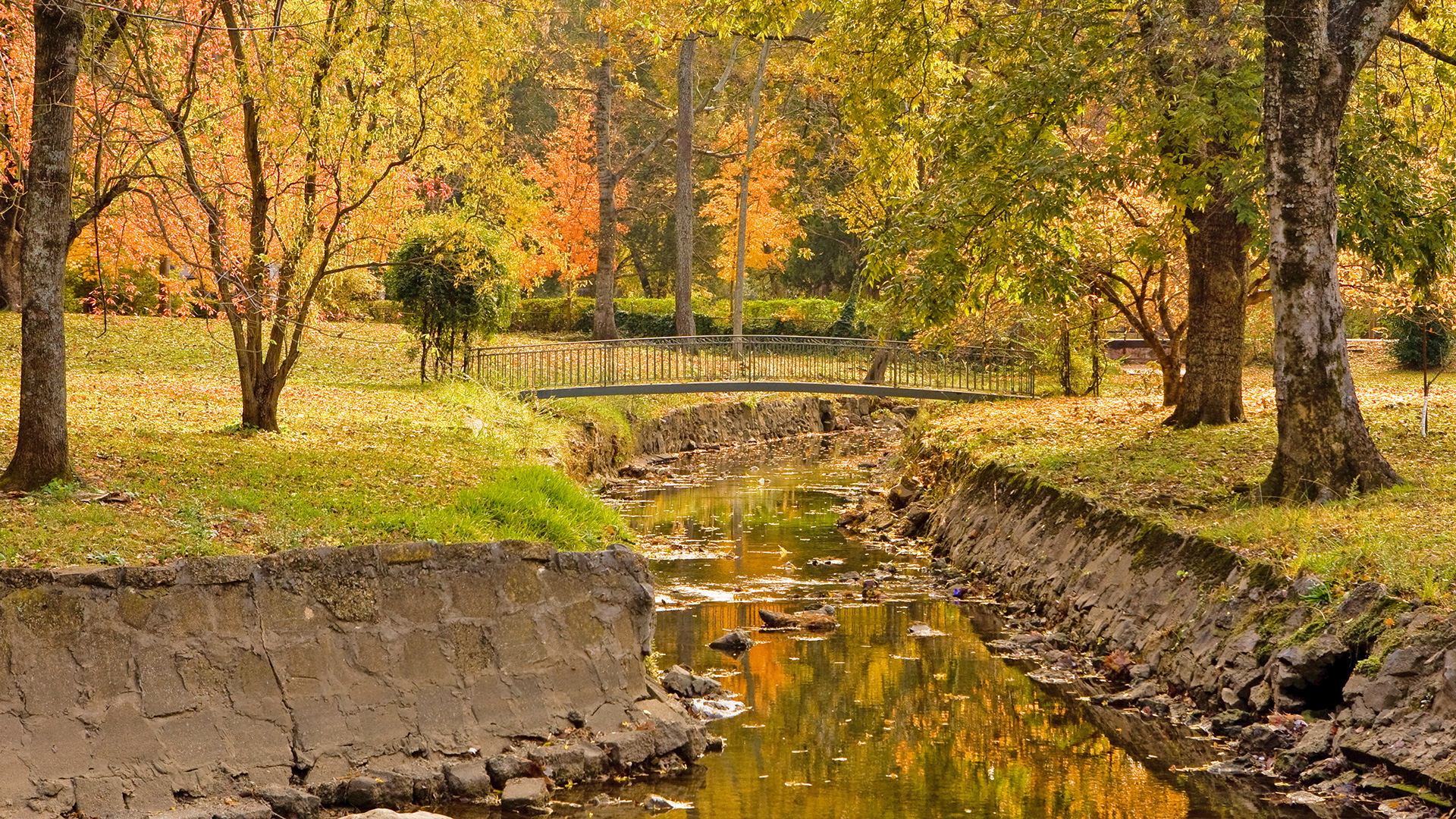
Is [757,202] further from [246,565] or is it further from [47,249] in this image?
[246,565]

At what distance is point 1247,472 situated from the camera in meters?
13.1

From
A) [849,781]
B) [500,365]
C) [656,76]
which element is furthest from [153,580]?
[656,76]

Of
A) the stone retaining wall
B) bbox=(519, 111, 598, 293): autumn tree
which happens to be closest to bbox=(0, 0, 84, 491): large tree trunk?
the stone retaining wall

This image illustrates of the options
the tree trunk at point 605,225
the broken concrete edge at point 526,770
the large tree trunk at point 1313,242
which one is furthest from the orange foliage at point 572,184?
the broken concrete edge at point 526,770

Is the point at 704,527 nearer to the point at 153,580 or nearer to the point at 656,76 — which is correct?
the point at 153,580

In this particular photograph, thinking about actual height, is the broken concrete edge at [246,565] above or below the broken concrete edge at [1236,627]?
above

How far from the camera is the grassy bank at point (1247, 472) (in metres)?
9.30

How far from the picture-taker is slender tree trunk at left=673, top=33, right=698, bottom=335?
34.1 m

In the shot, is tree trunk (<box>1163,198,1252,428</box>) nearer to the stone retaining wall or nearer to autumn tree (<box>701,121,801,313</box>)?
the stone retaining wall

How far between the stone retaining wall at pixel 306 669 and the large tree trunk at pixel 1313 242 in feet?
19.7

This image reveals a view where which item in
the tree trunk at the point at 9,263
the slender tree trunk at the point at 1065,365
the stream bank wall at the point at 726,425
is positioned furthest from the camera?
the slender tree trunk at the point at 1065,365

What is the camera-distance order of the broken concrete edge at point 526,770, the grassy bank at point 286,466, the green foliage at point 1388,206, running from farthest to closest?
1. the green foliage at point 1388,206
2. the grassy bank at point 286,466
3. the broken concrete edge at point 526,770

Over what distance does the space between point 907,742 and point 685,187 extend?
27.5m

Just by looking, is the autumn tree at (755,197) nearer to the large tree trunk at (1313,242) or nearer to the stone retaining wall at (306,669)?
the large tree trunk at (1313,242)
